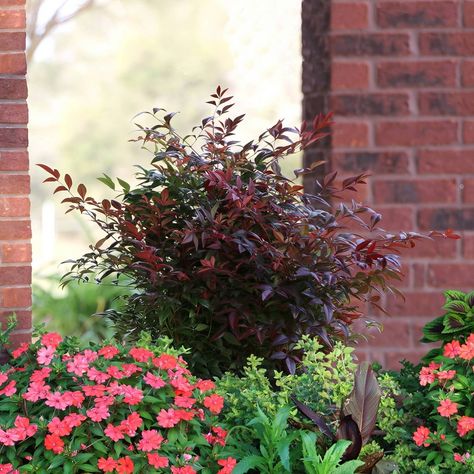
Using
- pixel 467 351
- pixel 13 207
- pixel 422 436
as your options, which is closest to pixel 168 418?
pixel 422 436

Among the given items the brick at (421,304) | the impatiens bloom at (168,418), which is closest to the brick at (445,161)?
the brick at (421,304)

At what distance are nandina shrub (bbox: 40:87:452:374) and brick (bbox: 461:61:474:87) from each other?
1.00m

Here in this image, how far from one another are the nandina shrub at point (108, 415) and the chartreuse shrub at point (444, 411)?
1.88 ft

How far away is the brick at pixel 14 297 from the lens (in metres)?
3.11

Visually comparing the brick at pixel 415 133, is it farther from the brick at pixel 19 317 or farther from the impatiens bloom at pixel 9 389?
the impatiens bloom at pixel 9 389

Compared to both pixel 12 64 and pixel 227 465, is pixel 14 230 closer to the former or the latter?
pixel 12 64

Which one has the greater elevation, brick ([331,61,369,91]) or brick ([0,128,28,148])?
brick ([331,61,369,91])

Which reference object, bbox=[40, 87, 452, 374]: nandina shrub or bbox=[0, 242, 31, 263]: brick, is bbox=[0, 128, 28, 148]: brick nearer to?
bbox=[40, 87, 452, 374]: nandina shrub

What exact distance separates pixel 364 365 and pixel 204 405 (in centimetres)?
49

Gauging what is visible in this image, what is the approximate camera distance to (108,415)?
235 cm

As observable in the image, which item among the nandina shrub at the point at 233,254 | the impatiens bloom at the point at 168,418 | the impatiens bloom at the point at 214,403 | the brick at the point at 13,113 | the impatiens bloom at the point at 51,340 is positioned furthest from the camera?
the brick at the point at 13,113

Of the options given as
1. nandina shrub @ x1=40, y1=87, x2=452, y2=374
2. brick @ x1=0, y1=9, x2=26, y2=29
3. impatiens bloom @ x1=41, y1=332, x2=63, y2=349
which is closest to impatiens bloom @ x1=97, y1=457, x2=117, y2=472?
impatiens bloom @ x1=41, y1=332, x2=63, y2=349

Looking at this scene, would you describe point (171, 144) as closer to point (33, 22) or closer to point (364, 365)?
point (364, 365)

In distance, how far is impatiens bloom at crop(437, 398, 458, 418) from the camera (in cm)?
256
